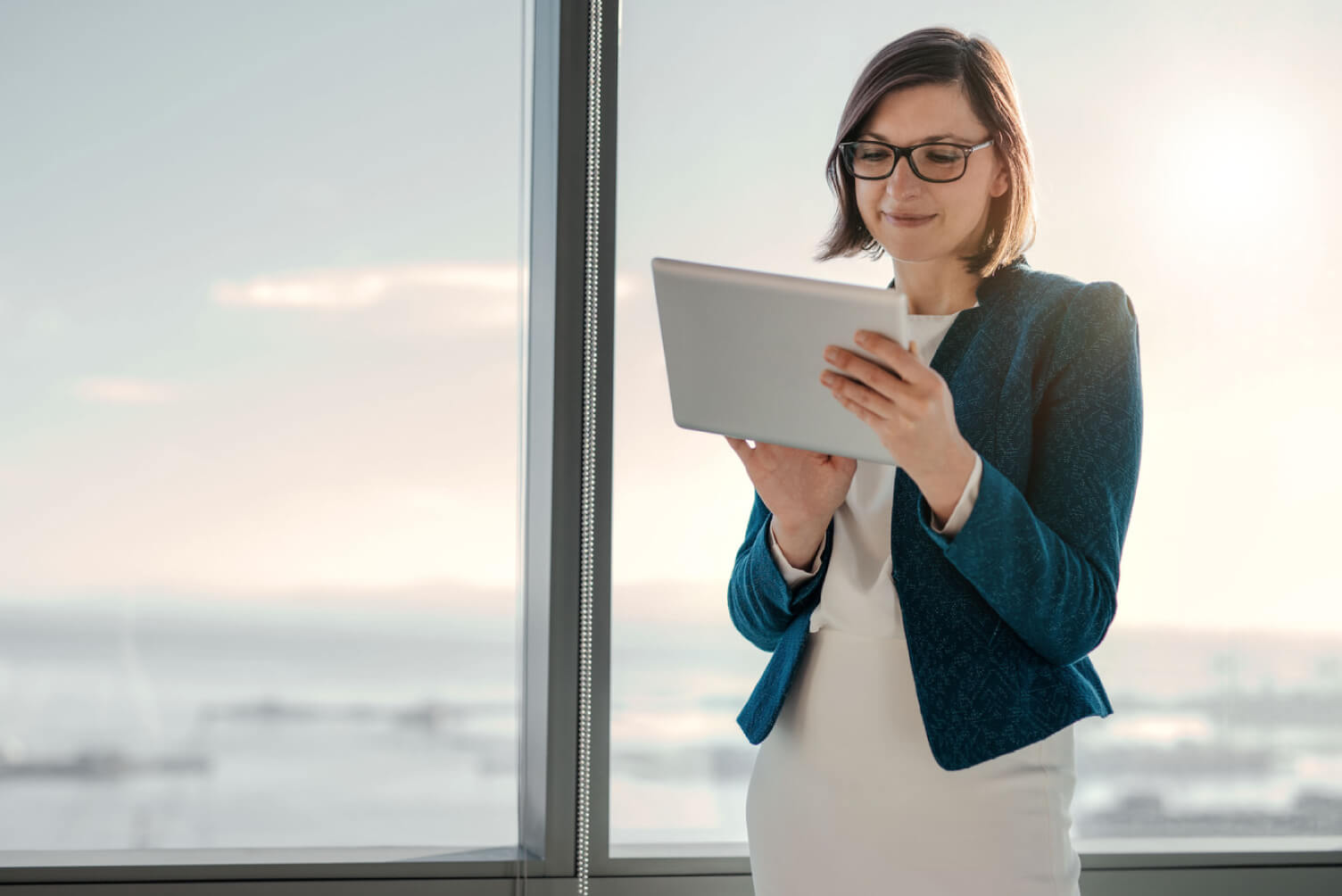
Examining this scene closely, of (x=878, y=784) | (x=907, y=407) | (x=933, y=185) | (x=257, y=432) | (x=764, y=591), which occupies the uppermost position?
(x=933, y=185)

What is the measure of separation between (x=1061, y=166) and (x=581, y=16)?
31.7 inches

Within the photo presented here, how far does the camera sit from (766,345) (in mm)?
943

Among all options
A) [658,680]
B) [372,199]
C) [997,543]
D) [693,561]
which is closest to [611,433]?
[693,561]

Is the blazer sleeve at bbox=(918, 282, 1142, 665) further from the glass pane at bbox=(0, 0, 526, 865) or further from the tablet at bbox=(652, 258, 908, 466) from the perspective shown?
the glass pane at bbox=(0, 0, 526, 865)

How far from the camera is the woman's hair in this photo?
112cm

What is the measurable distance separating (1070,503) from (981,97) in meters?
0.43

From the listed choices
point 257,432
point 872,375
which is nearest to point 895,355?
point 872,375

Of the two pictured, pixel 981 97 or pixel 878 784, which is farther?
pixel 981 97

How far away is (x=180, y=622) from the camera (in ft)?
5.32

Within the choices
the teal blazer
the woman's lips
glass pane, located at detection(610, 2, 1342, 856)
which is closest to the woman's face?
the woman's lips

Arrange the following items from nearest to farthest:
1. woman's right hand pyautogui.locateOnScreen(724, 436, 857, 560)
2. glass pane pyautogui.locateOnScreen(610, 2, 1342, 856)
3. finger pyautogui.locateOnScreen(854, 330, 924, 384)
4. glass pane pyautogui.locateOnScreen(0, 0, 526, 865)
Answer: finger pyautogui.locateOnScreen(854, 330, 924, 384), woman's right hand pyautogui.locateOnScreen(724, 436, 857, 560), glass pane pyautogui.locateOnScreen(0, 0, 526, 865), glass pane pyautogui.locateOnScreen(610, 2, 1342, 856)

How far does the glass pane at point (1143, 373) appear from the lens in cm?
172

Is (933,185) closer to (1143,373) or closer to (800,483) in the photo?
(800,483)

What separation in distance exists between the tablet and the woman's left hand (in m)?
0.01
